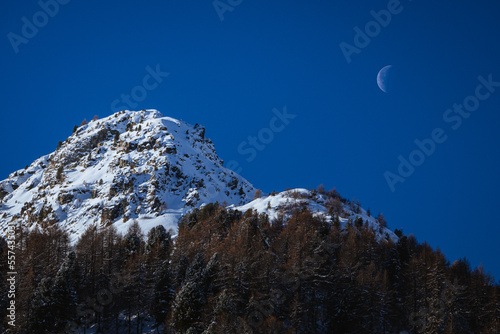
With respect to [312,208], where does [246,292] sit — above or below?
below

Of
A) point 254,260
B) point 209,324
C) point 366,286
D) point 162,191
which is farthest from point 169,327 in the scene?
point 162,191

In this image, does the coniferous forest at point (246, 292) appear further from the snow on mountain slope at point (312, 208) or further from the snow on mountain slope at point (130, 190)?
the snow on mountain slope at point (130, 190)

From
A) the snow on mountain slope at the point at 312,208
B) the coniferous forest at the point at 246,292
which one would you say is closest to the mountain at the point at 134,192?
the snow on mountain slope at the point at 312,208

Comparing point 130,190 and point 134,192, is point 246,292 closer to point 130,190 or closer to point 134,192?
point 134,192

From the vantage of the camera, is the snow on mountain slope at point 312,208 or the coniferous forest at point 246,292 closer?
the coniferous forest at point 246,292

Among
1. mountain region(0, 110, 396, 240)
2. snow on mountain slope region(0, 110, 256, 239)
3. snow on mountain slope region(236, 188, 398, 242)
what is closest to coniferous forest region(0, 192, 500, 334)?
snow on mountain slope region(236, 188, 398, 242)

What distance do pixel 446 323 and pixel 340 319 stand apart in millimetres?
14899

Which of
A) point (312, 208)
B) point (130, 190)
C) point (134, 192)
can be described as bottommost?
point (312, 208)

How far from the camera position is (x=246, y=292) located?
62.0 meters

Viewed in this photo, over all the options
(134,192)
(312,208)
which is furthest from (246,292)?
(134,192)

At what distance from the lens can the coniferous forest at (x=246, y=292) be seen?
58625mm

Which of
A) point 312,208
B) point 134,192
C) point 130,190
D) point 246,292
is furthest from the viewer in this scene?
point 130,190

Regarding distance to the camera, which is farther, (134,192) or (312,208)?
(134,192)

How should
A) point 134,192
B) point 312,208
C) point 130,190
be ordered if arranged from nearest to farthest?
point 312,208 < point 134,192 < point 130,190
